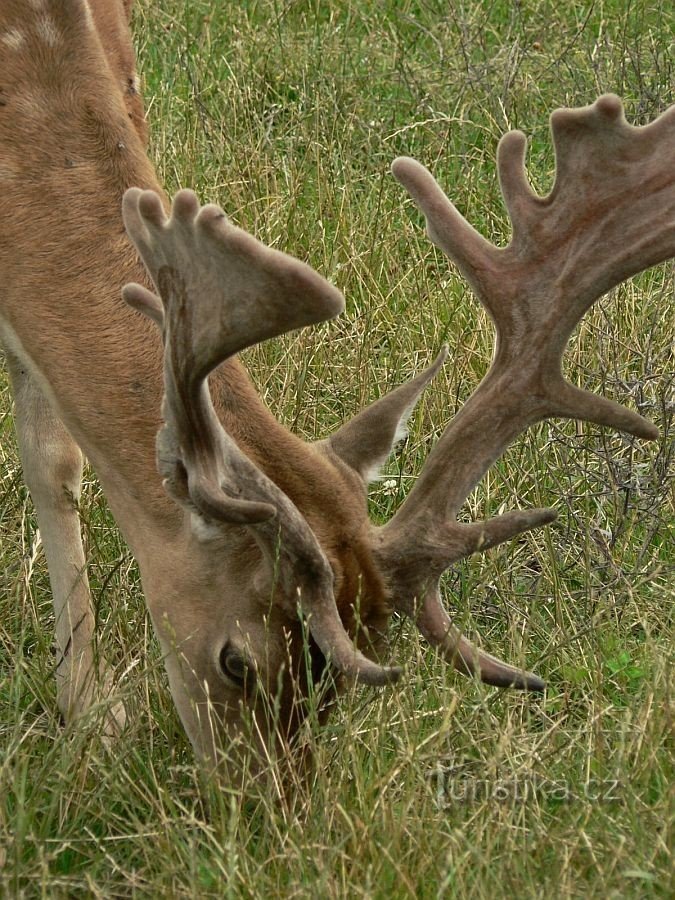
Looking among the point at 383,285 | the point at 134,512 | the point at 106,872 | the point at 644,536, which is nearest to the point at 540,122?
the point at 383,285

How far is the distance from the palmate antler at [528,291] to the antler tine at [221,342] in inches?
11.2

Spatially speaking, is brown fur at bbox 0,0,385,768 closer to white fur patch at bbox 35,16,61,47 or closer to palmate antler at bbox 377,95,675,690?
white fur patch at bbox 35,16,61,47

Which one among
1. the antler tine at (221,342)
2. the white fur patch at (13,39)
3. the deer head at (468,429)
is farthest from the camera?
the white fur patch at (13,39)

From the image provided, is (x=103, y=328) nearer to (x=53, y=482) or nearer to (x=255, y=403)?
(x=255, y=403)

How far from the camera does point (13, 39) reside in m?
4.30

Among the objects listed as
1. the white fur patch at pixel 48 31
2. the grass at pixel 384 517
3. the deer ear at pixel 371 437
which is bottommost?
→ the grass at pixel 384 517

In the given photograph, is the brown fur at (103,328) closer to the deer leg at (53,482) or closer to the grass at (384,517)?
the grass at (384,517)

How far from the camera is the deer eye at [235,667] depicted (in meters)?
3.88

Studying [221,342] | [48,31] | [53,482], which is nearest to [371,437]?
[221,342]

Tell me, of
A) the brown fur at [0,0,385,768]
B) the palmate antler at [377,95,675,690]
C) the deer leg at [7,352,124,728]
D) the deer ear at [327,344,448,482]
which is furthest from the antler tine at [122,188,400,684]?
the deer leg at [7,352,124,728]

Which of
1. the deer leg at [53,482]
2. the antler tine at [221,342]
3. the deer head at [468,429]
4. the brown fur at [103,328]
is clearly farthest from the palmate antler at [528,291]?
the deer leg at [53,482]

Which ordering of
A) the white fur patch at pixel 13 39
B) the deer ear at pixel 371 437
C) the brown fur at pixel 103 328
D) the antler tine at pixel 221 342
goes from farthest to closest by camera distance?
the white fur patch at pixel 13 39 → the deer ear at pixel 371 437 → the brown fur at pixel 103 328 → the antler tine at pixel 221 342

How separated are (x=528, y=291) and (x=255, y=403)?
0.68m

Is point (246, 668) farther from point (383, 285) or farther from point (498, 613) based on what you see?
point (383, 285)
